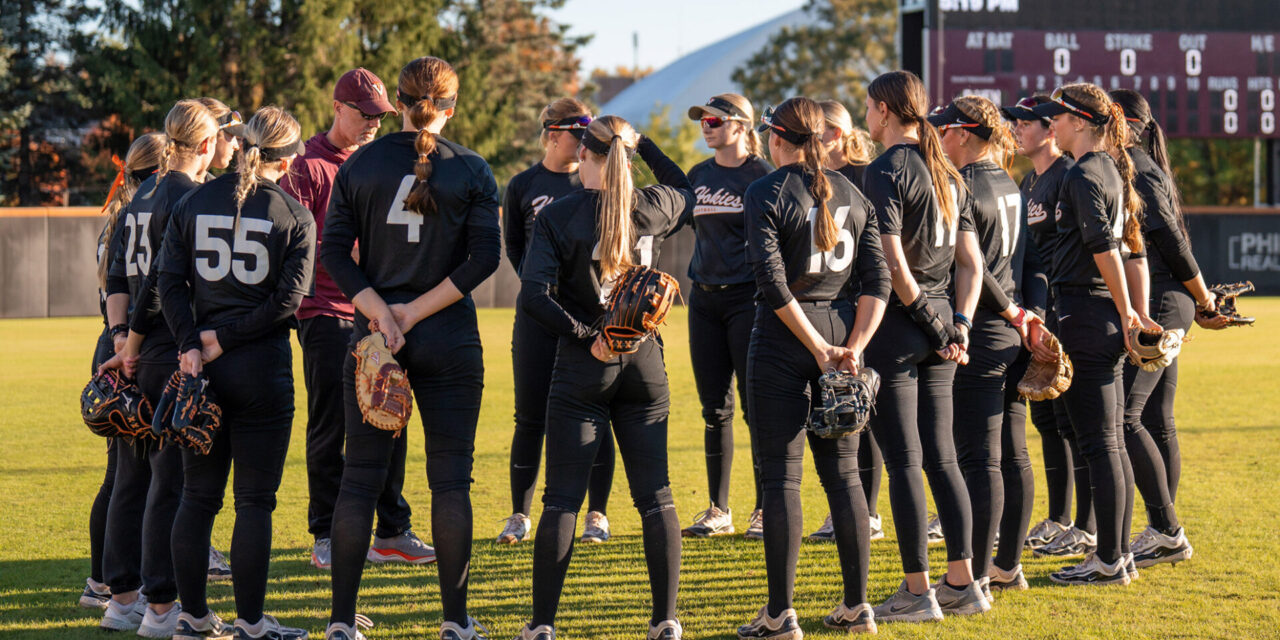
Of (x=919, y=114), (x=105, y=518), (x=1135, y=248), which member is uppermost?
(x=919, y=114)

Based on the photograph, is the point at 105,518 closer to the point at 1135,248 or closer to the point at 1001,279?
the point at 1001,279

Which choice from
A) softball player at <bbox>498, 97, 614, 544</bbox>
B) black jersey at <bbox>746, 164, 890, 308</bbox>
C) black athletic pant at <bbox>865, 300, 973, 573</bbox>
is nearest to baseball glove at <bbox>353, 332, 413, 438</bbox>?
black jersey at <bbox>746, 164, 890, 308</bbox>

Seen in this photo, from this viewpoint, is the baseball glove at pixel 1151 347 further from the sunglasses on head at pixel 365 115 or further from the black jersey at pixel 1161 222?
the sunglasses on head at pixel 365 115

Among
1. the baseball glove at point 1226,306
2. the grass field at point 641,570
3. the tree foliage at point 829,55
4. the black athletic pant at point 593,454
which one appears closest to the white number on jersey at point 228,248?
the black athletic pant at point 593,454

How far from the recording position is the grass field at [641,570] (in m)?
4.69

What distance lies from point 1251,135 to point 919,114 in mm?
19834

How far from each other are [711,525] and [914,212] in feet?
7.41

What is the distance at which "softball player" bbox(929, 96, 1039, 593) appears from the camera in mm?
4926

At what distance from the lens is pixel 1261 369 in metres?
13.3

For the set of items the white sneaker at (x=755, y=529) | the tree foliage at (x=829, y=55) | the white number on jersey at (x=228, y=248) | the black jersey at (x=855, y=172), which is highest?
the tree foliage at (x=829, y=55)

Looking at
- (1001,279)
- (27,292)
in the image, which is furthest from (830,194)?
(27,292)

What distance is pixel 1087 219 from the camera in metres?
5.08

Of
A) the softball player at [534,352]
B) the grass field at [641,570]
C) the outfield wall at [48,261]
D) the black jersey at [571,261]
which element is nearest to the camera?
the black jersey at [571,261]

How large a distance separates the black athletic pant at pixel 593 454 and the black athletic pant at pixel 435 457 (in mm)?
277
